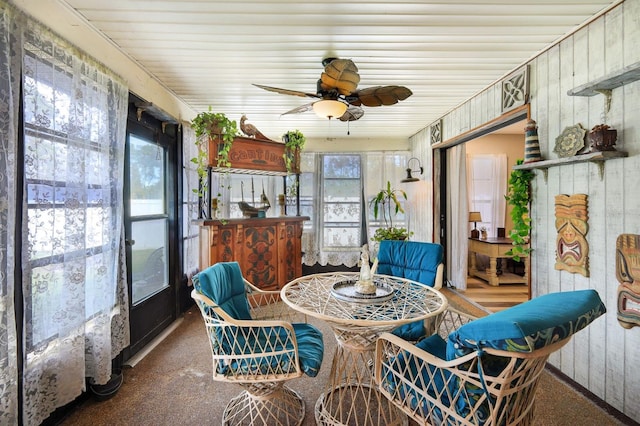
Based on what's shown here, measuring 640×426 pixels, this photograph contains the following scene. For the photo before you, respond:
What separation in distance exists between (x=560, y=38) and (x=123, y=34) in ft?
10.4

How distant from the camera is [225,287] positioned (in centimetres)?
183

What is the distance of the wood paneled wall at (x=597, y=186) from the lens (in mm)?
1680

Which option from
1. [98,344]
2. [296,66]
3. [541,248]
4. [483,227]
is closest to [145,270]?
[98,344]

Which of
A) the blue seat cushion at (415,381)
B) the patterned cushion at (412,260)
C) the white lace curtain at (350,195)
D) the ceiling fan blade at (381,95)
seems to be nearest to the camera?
the blue seat cushion at (415,381)

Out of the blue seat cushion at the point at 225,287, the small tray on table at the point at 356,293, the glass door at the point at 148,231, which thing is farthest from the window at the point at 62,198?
the small tray on table at the point at 356,293

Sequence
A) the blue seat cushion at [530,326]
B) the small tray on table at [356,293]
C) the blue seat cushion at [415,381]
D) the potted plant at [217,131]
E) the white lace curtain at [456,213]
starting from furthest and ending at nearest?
the white lace curtain at [456,213] → the potted plant at [217,131] → the small tray on table at [356,293] → the blue seat cushion at [415,381] → the blue seat cushion at [530,326]

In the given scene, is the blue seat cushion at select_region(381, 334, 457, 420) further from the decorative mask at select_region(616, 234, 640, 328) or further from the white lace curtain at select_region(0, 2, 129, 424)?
the white lace curtain at select_region(0, 2, 129, 424)

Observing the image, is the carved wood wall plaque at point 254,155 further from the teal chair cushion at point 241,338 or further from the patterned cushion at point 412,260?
the patterned cushion at point 412,260

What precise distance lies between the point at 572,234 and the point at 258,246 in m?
3.03

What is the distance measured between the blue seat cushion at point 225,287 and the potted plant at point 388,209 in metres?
2.83

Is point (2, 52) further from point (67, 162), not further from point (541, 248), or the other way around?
point (541, 248)

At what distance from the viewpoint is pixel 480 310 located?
3453 mm

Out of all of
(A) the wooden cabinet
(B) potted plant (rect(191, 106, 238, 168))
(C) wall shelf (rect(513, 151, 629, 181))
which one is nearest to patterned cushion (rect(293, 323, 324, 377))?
(A) the wooden cabinet

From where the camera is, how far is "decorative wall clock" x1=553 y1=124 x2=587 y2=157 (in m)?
1.96
